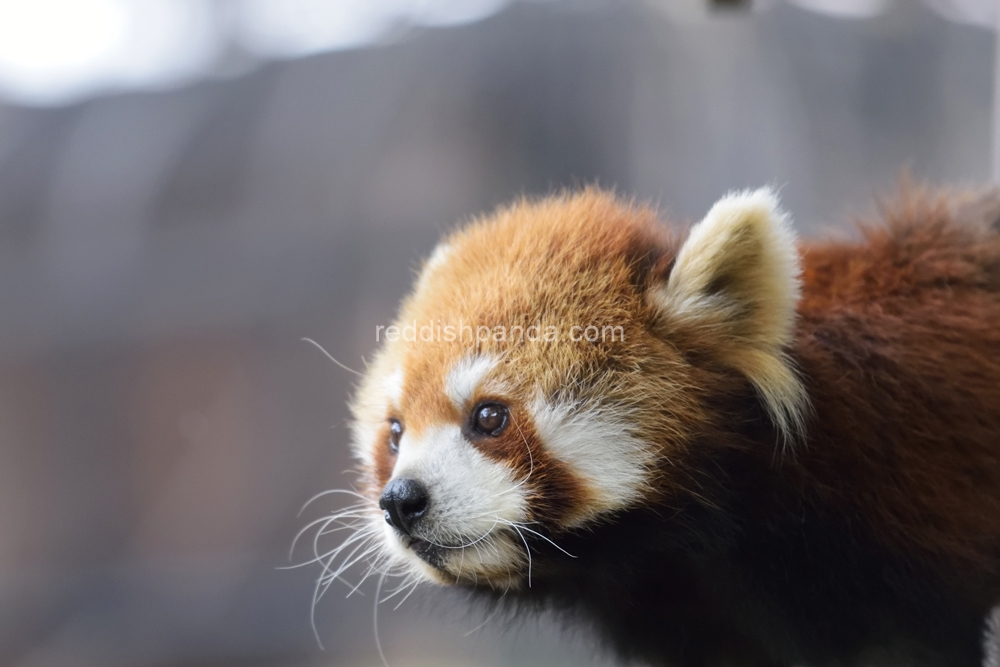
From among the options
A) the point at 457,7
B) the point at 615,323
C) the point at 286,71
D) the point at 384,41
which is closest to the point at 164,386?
the point at 286,71

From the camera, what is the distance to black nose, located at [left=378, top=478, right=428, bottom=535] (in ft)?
4.95

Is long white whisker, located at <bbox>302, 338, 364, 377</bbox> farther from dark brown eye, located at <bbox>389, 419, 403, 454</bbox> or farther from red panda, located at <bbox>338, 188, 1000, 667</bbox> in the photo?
red panda, located at <bbox>338, 188, 1000, 667</bbox>

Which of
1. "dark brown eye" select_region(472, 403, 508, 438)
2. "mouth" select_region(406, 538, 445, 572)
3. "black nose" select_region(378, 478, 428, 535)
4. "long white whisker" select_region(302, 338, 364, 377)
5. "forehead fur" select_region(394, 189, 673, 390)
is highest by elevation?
"forehead fur" select_region(394, 189, 673, 390)

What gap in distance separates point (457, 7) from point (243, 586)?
7.64 feet

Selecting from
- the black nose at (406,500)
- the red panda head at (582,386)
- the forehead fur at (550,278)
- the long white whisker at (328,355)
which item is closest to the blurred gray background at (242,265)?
the long white whisker at (328,355)

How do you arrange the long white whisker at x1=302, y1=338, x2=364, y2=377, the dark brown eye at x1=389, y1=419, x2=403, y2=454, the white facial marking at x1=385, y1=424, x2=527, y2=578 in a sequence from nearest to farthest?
the white facial marking at x1=385, y1=424, x2=527, y2=578
the dark brown eye at x1=389, y1=419, x2=403, y2=454
the long white whisker at x1=302, y1=338, x2=364, y2=377

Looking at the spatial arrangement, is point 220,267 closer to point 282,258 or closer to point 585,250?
point 282,258

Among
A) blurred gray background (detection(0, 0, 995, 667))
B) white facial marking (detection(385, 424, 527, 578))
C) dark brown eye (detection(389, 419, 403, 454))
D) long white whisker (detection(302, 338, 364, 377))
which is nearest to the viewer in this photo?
white facial marking (detection(385, 424, 527, 578))

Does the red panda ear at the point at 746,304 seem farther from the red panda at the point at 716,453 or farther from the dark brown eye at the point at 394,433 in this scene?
the dark brown eye at the point at 394,433

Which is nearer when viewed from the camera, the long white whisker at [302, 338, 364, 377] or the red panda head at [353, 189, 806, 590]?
the red panda head at [353, 189, 806, 590]

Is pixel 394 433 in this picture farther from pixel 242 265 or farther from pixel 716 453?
pixel 242 265

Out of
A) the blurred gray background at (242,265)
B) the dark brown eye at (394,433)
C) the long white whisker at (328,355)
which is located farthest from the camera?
the blurred gray background at (242,265)

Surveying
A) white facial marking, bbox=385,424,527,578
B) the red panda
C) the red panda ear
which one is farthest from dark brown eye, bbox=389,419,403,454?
the red panda ear

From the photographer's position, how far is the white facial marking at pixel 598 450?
4.95 ft
